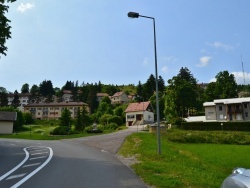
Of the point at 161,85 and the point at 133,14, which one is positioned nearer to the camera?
the point at 133,14

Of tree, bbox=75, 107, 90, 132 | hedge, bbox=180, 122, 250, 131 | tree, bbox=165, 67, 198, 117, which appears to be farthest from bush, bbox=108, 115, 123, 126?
hedge, bbox=180, 122, 250, 131

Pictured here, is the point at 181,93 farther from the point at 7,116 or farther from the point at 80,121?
the point at 7,116

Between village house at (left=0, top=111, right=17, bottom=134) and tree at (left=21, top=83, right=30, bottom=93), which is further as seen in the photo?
tree at (left=21, top=83, right=30, bottom=93)

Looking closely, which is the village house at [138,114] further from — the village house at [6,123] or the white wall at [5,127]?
the white wall at [5,127]

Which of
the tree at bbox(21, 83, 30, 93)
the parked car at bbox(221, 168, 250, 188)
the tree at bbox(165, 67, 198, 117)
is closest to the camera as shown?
the parked car at bbox(221, 168, 250, 188)

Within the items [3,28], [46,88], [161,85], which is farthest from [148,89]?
[3,28]

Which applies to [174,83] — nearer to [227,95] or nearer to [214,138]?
[227,95]

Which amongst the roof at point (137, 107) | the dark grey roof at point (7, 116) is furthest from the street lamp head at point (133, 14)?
the roof at point (137, 107)

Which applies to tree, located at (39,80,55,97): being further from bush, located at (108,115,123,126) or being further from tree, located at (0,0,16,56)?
tree, located at (0,0,16,56)

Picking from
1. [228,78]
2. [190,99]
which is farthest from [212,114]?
[228,78]

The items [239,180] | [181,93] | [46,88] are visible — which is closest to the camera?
[239,180]

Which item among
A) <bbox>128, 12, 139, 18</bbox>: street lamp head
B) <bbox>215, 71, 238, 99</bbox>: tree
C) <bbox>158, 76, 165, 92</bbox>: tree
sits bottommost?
<bbox>128, 12, 139, 18</bbox>: street lamp head

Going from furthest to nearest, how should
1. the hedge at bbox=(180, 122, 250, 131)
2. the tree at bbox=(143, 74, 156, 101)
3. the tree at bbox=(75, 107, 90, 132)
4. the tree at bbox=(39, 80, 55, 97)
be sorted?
the tree at bbox=(39, 80, 55, 97), the tree at bbox=(143, 74, 156, 101), the tree at bbox=(75, 107, 90, 132), the hedge at bbox=(180, 122, 250, 131)

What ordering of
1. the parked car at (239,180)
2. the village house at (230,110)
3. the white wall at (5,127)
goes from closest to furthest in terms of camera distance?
the parked car at (239,180), the white wall at (5,127), the village house at (230,110)
